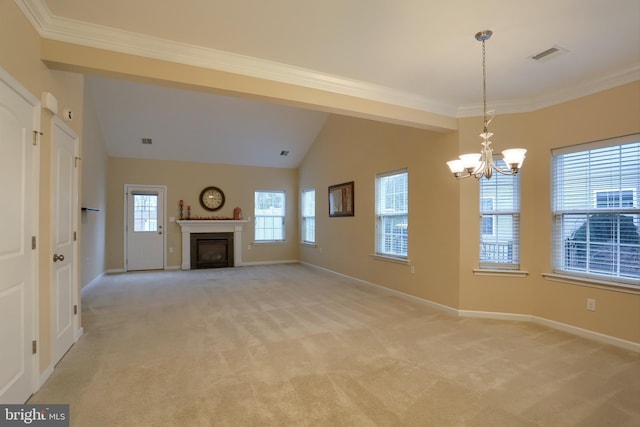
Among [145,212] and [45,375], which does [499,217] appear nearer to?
[45,375]

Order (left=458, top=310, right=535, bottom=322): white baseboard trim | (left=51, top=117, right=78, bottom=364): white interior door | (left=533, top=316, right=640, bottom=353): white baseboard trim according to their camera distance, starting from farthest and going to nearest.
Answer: (left=458, top=310, right=535, bottom=322): white baseboard trim
(left=533, top=316, right=640, bottom=353): white baseboard trim
(left=51, top=117, right=78, bottom=364): white interior door

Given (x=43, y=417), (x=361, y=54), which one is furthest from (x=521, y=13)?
(x=43, y=417)

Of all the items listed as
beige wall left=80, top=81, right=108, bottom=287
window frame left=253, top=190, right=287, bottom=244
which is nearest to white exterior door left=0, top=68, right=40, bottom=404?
beige wall left=80, top=81, right=108, bottom=287

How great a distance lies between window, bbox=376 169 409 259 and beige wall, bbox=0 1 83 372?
418 cm

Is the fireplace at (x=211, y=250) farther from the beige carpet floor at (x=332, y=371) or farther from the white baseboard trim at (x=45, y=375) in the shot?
the white baseboard trim at (x=45, y=375)

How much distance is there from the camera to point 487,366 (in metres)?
2.67

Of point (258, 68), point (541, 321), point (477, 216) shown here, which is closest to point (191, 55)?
point (258, 68)

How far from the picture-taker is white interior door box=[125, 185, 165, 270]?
7312 mm

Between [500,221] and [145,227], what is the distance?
716cm

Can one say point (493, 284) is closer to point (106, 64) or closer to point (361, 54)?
point (361, 54)

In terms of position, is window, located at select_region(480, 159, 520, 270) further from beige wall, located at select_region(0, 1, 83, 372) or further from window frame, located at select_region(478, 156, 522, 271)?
beige wall, located at select_region(0, 1, 83, 372)

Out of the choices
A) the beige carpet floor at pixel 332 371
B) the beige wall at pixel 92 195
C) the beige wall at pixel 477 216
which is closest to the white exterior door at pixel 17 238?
the beige carpet floor at pixel 332 371

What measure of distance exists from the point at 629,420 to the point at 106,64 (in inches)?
171

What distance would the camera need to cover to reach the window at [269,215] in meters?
8.51
